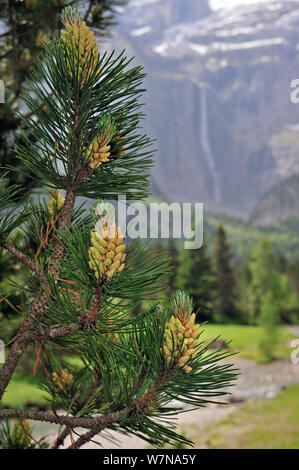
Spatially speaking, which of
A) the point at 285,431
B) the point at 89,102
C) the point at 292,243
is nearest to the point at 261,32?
the point at 292,243

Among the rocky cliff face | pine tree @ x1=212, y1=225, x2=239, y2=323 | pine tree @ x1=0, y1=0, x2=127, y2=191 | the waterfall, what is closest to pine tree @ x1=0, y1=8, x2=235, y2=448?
pine tree @ x1=0, y1=0, x2=127, y2=191

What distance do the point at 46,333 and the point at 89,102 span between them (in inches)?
18.7

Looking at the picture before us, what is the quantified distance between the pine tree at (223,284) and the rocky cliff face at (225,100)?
99.0 m

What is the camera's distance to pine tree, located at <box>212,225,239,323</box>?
93.4 feet

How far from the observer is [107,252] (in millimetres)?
622

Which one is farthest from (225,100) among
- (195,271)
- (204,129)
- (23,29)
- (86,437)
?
(86,437)

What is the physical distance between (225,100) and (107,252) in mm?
158313

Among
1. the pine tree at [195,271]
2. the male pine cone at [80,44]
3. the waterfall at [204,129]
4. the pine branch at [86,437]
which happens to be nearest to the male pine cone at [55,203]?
the male pine cone at [80,44]

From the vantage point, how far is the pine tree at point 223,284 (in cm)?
2847

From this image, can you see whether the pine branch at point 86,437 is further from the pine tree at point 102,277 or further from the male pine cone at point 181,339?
the male pine cone at point 181,339

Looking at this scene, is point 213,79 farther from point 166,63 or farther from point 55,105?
point 55,105

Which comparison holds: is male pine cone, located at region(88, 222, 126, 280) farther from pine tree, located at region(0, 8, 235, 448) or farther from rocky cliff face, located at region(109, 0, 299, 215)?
rocky cliff face, located at region(109, 0, 299, 215)

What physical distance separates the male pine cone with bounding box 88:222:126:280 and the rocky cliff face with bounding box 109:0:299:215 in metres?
127

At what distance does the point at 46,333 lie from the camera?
0.77 metres
